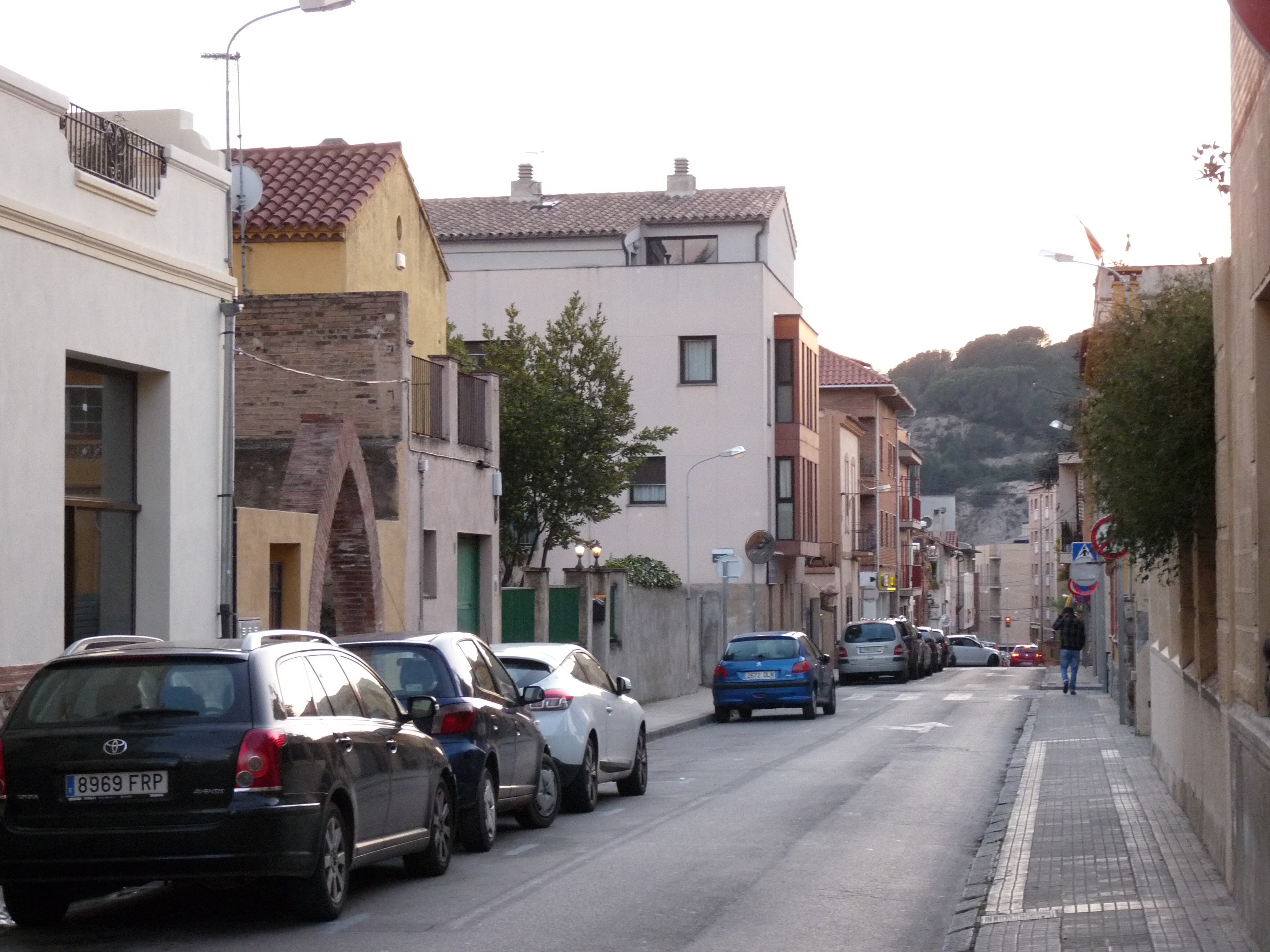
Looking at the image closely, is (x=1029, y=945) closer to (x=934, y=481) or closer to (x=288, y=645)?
(x=288, y=645)

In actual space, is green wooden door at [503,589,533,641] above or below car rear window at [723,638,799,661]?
above

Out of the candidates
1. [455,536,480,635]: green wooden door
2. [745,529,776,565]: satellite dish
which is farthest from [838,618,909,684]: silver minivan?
[455,536,480,635]: green wooden door

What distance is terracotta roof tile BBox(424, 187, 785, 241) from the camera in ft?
178

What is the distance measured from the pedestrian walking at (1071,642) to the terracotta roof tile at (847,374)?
1643 inches

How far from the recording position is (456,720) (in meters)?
12.8

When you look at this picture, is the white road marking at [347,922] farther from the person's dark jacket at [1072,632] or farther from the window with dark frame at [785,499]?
the window with dark frame at [785,499]

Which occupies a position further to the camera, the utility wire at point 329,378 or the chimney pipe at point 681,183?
the chimney pipe at point 681,183

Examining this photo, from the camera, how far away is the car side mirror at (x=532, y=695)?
47.4ft

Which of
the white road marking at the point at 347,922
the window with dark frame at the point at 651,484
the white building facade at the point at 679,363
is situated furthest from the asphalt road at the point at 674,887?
the window with dark frame at the point at 651,484

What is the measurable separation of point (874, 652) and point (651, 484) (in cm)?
912

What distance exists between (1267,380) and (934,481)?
188 meters

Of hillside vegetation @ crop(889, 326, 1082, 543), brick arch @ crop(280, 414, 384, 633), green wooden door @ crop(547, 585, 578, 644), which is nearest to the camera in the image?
brick arch @ crop(280, 414, 384, 633)

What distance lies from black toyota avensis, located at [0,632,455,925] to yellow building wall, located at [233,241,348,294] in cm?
1749

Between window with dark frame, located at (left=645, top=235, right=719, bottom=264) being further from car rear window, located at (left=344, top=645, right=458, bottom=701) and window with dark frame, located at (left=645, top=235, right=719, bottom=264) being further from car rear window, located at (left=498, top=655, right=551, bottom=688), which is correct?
car rear window, located at (left=344, top=645, right=458, bottom=701)
